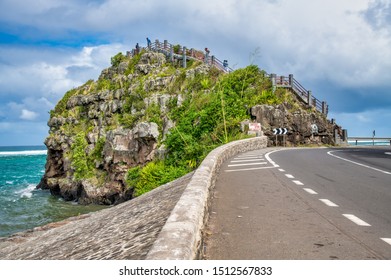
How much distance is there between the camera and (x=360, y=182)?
11.2 metres

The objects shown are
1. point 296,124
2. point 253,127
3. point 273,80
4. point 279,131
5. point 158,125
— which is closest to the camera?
point 253,127

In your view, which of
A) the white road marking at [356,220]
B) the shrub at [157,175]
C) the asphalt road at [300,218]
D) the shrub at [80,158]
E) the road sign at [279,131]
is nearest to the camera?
the asphalt road at [300,218]

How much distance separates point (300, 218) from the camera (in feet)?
22.4

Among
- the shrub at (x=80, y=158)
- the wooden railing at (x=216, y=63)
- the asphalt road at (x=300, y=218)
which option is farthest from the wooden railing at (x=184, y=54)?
the asphalt road at (x=300, y=218)

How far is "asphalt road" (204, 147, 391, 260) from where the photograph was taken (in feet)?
16.4

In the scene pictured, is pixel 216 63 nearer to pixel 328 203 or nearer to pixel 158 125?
pixel 158 125

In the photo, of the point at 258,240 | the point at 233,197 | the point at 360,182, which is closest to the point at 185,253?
the point at 258,240

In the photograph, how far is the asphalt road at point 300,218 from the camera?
197 inches

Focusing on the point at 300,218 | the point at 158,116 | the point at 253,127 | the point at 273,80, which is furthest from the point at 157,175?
the point at 300,218

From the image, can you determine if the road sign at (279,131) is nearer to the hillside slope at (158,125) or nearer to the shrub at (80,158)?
the hillside slope at (158,125)

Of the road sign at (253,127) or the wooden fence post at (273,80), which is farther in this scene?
the wooden fence post at (273,80)

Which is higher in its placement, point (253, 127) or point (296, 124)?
point (296, 124)

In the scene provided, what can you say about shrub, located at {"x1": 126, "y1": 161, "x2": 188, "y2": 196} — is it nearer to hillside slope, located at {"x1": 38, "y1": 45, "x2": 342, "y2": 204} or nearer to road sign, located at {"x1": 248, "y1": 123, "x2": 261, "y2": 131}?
hillside slope, located at {"x1": 38, "y1": 45, "x2": 342, "y2": 204}

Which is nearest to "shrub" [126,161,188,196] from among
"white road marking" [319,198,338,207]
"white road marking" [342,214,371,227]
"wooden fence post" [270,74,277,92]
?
"wooden fence post" [270,74,277,92]
